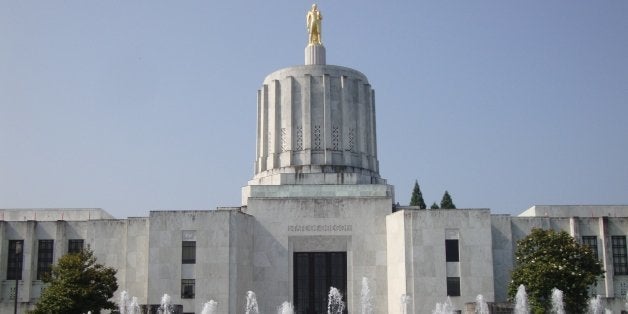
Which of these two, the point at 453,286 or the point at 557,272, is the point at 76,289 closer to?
the point at 453,286

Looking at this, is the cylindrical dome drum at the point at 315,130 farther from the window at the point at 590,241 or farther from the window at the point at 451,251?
the window at the point at 590,241

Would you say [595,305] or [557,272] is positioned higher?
[557,272]

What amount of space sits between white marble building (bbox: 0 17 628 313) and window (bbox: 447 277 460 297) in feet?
0.20

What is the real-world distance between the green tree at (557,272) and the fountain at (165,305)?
18448mm

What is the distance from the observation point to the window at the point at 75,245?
144 ft

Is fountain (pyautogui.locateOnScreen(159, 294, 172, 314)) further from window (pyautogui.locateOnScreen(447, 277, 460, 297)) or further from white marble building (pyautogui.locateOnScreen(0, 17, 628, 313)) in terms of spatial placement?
window (pyautogui.locateOnScreen(447, 277, 460, 297))

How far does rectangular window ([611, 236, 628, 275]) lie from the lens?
43.6m

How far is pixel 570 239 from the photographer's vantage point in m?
38.3

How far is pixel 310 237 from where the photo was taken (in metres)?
43.5

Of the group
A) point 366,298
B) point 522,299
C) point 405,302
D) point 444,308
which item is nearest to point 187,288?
point 366,298

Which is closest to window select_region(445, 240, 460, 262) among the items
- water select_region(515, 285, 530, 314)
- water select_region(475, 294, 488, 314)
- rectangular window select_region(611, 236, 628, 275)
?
water select_region(475, 294, 488, 314)

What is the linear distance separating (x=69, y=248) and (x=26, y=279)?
308cm

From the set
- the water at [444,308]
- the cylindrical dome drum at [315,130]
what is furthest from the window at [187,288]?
the water at [444,308]

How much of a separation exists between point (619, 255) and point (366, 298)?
52.3 feet
